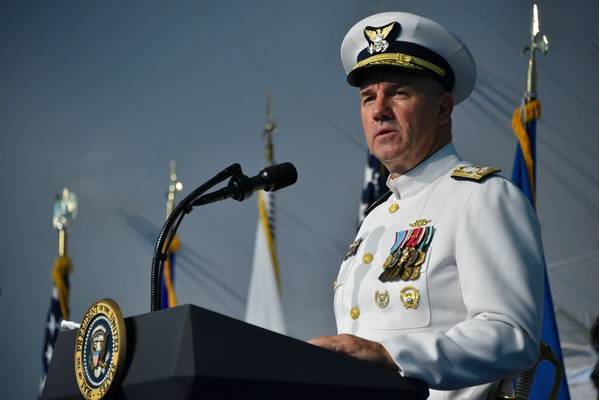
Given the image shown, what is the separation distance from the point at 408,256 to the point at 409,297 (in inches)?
2.7

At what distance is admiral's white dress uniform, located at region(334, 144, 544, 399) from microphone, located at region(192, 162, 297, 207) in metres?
0.22

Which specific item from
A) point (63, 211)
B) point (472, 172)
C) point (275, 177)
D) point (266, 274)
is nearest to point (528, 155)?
point (472, 172)

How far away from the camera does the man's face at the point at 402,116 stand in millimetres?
1374

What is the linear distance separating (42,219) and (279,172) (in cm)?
524

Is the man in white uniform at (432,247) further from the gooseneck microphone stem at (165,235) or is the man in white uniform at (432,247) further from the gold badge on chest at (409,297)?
the gooseneck microphone stem at (165,235)

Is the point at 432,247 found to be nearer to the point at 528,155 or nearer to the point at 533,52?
the point at 528,155

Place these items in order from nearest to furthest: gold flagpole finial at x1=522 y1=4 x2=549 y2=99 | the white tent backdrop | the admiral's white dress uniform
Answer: the admiral's white dress uniform, gold flagpole finial at x1=522 y1=4 x2=549 y2=99, the white tent backdrop

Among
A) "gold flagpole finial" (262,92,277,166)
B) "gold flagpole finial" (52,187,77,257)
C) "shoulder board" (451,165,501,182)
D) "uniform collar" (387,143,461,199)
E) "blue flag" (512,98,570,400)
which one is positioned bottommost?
"shoulder board" (451,165,501,182)

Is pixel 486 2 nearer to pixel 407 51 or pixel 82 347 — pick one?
pixel 407 51

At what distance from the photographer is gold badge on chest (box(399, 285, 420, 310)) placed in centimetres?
123

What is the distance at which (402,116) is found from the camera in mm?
1370

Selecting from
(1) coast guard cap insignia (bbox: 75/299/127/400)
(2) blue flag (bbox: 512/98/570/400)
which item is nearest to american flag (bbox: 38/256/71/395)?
(2) blue flag (bbox: 512/98/570/400)

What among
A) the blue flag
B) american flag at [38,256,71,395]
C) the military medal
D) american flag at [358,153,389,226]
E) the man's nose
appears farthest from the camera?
american flag at [38,256,71,395]

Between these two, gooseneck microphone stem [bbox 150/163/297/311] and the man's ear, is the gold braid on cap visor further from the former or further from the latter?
gooseneck microphone stem [bbox 150/163/297/311]
